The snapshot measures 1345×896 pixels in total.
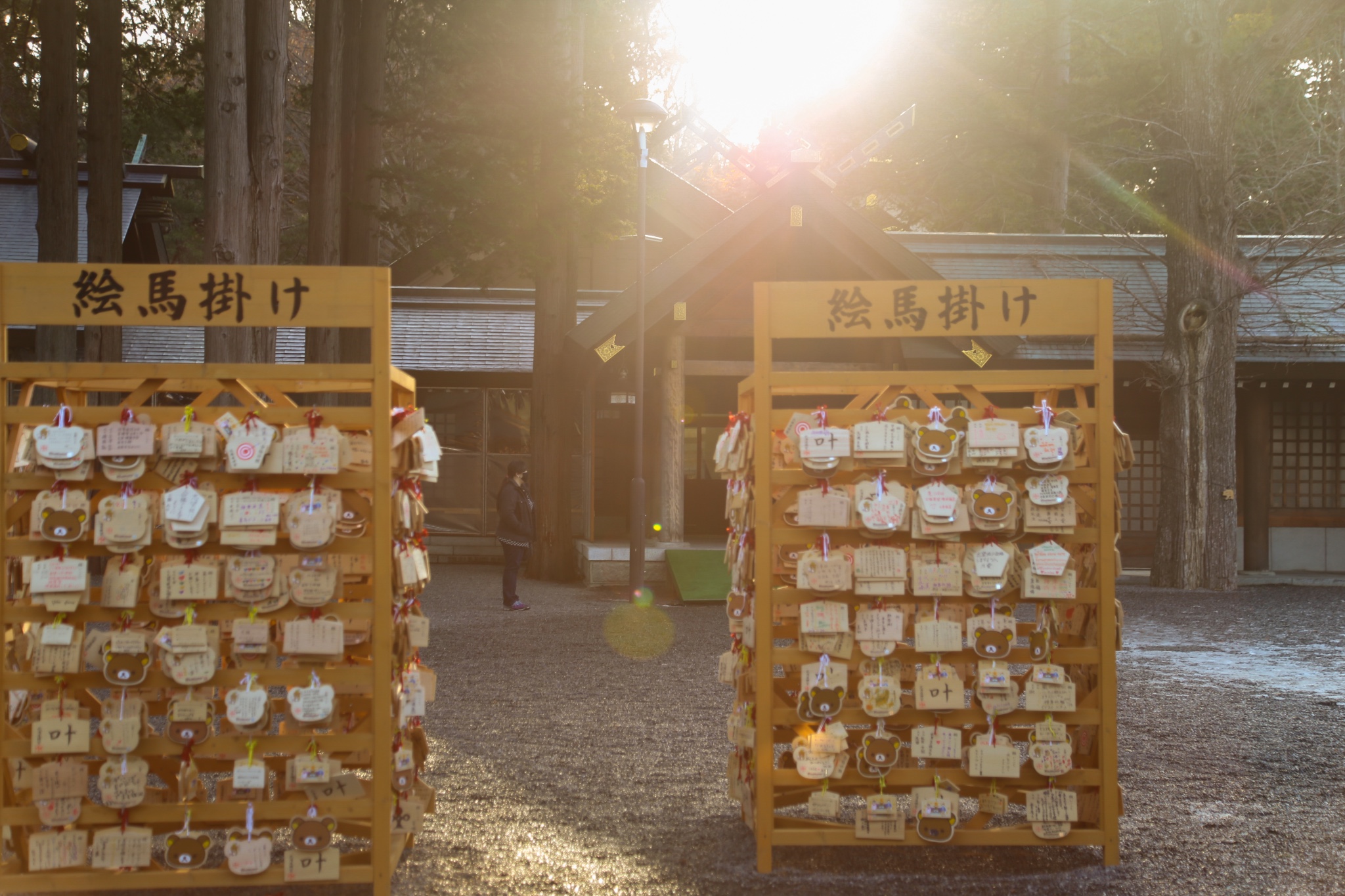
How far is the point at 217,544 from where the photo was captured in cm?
388

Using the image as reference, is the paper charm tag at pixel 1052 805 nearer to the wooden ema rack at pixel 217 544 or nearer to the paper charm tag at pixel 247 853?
the wooden ema rack at pixel 217 544

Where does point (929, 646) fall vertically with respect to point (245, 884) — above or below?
above

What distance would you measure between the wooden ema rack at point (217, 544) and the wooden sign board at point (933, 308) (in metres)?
1.59

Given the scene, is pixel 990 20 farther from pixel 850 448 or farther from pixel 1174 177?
pixel 850 448

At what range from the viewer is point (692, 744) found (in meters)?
6.22

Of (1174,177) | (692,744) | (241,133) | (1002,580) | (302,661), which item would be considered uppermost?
(1174,177)

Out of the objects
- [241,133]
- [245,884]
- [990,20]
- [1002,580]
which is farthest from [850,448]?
[990,20]

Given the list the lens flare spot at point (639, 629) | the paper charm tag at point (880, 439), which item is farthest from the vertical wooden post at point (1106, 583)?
the lens flare spot at point (639, 629)

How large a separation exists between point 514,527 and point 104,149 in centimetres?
695

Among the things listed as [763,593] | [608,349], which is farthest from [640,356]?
[763,593]

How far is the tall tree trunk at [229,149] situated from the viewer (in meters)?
8.11

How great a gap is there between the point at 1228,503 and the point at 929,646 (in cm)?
1166

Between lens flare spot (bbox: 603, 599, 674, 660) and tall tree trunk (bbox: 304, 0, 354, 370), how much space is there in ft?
13.8

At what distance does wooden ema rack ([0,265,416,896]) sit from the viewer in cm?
382
